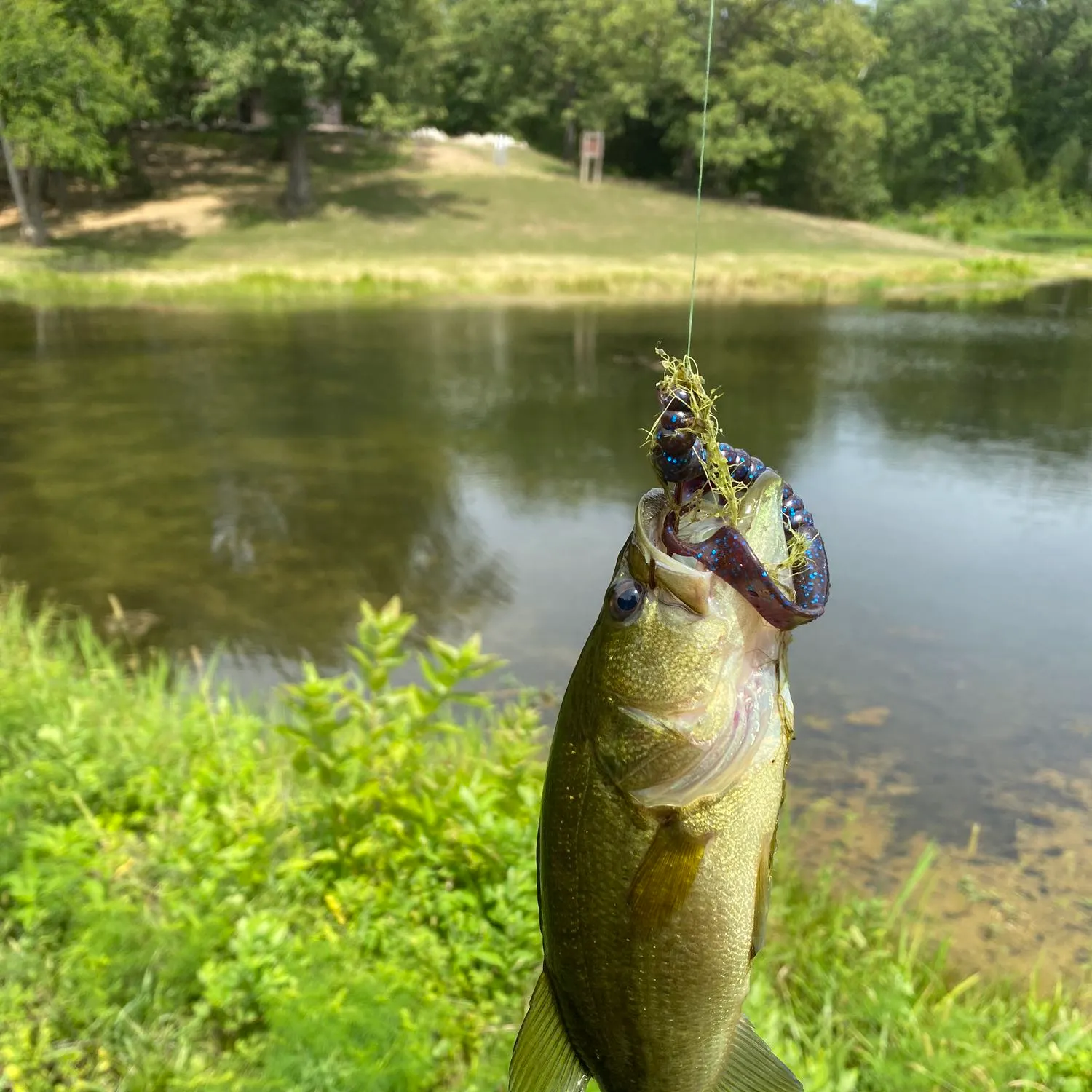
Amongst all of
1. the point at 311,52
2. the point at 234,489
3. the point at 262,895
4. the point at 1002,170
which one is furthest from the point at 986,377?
the point at 1002,170

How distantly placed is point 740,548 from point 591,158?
129ft

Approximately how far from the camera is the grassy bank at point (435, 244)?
20953 millimetres

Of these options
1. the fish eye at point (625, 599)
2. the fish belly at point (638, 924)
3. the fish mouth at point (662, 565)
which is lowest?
the fish belly at point (638, 924)

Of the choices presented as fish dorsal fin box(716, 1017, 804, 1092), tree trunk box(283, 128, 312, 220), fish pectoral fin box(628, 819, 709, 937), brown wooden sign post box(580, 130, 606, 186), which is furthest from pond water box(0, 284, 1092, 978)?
brown wooden sign post box(580, 130, 606, 186)

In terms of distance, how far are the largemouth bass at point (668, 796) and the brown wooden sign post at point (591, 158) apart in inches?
1365

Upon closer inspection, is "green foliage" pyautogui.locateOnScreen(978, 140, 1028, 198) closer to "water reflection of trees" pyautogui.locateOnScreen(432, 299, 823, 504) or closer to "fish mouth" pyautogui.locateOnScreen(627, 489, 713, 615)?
"water reflection of trees" pyautogui.locateOnScreen(432, 299, 823, 504)

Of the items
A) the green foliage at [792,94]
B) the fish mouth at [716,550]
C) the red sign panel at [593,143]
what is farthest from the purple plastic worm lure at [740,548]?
the green foliage at [792,94]

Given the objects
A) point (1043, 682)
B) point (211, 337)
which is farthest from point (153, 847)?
point (211, 337)

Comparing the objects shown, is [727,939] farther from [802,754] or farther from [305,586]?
[305,586]

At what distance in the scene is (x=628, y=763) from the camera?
A: 124 centimetres

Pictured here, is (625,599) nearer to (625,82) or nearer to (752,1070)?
(752,1070)

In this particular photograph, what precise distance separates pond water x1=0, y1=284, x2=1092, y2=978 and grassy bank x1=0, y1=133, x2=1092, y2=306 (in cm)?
378

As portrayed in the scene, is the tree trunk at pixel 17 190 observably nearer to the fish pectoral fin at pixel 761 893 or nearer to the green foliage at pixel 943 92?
the fish pectoral fin at pixel 761 893

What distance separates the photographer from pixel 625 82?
35.5 metres
